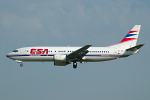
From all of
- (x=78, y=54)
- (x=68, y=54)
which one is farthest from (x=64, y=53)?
(x=78, y=54)

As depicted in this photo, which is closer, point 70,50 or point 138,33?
point 70,50

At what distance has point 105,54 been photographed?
199ft

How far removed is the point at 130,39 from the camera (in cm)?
6469

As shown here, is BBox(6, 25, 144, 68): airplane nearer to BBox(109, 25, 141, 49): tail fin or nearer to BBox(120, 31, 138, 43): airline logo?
BBox(109, 25, 141, 49): tail fin

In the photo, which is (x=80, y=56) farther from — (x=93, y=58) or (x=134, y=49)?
(x=134, y=49)

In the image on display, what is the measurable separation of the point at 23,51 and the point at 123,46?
786 inches

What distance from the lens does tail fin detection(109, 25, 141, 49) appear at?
63.3 meters

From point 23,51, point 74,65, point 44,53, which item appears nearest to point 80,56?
point 74,65

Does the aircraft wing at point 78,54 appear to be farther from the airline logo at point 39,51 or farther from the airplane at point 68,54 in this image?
the airline logo at point 39,51

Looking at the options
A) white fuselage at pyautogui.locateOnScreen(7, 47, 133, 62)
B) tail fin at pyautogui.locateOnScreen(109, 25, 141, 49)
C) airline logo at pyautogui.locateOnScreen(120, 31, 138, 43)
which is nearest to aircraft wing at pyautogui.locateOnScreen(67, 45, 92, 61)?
white fuselage at pyautogui.locateOnScreen(7, 47, 133, 62)

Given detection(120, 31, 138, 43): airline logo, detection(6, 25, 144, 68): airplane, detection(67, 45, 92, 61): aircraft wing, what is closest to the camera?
detection(67, 45, 92, 61): aircraft wing

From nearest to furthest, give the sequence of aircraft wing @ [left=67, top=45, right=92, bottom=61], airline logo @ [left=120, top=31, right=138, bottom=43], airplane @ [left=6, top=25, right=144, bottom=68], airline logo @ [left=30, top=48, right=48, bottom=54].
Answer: aircraft wing @ [left=67, top=45, right=92, bottom=61], airplane @ [left=6, top=25, right=144, bottom=68], airline logo @ [left=30, top=48, right=48, bottom=54], airline logo @ [left=120, top=31, right=138, bottom=43]

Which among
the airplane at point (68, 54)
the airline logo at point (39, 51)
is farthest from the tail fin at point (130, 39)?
the airline logo at point (39, 51)

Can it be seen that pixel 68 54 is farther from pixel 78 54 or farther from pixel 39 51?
pixel 39 51
